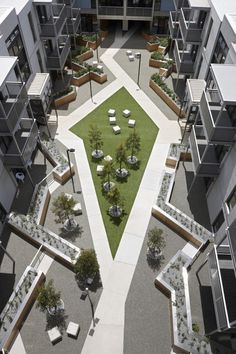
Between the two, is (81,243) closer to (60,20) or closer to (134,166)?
(134,166)

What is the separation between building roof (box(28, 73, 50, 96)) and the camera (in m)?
26.8

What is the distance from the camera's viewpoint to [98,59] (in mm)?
38594

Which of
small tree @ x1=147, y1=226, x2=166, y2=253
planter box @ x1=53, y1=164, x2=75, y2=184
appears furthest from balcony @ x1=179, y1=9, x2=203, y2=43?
small tree @ x1=147, y1=226, x2=166, y2=253

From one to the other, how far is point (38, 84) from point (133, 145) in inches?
455

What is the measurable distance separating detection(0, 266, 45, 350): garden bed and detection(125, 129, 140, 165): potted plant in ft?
41.7

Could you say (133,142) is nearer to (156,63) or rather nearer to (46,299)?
(46,299)

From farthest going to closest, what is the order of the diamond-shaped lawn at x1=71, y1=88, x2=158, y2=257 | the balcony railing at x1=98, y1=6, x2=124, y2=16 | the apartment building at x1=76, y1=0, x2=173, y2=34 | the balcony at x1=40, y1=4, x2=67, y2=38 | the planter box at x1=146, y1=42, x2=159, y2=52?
1. the balcony railing at x1=98, y1=6, x2=124, y2=16
2. the apartment building at x1=76, y1=0, x2=173, y2=34
3. the planter box at x1=146, y1=42, x2=159, y2=52
4. the balcony at x1=40, y1=4, x2=67, y2=38
5. the diamond-shaped lawn at x1=71, y1=88, x2=158, y2=257

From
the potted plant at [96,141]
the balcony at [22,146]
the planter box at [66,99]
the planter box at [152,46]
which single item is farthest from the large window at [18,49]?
the planter box at [152,46]

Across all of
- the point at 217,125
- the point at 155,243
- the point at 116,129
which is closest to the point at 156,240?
the point at 155,243

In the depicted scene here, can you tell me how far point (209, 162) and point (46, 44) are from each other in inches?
938

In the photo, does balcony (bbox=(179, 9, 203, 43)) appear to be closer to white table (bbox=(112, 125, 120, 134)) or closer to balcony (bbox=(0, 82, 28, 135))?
white table (bbox=(112, 125, 120, 134))

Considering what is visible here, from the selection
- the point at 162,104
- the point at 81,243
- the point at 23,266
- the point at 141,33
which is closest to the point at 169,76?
the point at 162,104

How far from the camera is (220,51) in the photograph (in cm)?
2464

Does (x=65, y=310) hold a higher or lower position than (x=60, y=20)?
lower
